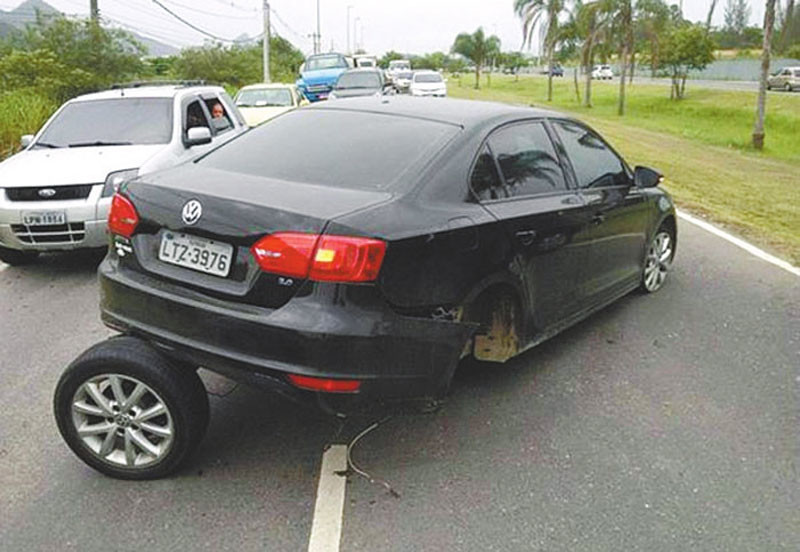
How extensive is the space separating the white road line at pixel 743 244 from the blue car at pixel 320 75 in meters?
19.4

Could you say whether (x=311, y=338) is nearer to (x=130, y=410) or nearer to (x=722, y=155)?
(x=130, y=410)

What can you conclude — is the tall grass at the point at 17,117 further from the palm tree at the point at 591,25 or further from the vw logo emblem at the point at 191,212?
the palm tree at the point at 591,25

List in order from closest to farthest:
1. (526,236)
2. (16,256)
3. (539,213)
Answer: (526,236) → (539,213) → (16,256)

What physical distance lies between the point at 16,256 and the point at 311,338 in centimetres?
529

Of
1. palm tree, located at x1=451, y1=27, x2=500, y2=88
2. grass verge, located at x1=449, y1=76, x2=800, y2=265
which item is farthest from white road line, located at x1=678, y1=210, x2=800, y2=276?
palm tree, located at x1=451, y1=27, x2=500, y2=88

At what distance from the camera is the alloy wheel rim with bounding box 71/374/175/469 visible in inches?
129

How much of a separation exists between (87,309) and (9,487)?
2669 mm

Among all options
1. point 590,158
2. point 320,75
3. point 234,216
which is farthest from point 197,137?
point 320,75

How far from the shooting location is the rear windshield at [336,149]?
143 inches

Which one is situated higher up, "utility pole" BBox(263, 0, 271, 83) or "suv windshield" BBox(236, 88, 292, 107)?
"utility pole" BBox(263, 0, 271, 83)

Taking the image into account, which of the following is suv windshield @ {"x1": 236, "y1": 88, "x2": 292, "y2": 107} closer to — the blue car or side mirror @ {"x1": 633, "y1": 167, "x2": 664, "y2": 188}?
Answer: the blue car

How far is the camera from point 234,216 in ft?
10.5

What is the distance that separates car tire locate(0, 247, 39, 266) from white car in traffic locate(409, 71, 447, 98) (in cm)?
2791

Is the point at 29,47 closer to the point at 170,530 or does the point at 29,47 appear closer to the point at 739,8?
the point at 170,530
